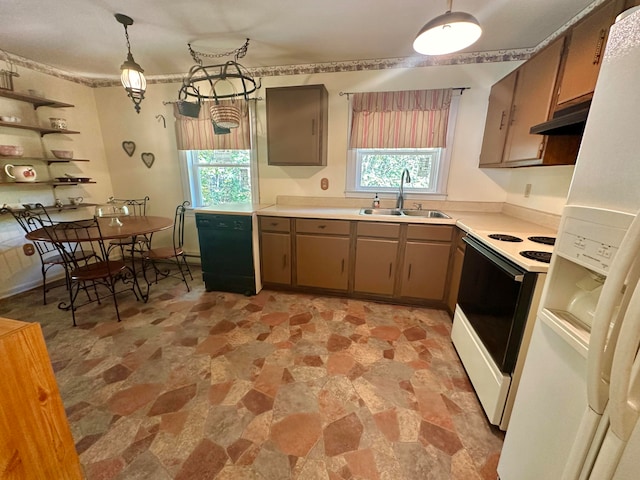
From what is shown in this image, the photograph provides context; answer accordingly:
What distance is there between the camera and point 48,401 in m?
0.70

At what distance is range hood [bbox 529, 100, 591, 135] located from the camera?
3.66 feet

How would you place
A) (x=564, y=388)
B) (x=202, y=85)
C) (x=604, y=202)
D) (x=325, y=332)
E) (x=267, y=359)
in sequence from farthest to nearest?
(x=202, y=85), (x=325, y=332), (x=267, y=359), (x=564, y=388), (x=604, y=202)

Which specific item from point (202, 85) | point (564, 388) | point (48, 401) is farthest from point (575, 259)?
point (202, 85)

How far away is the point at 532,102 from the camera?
186 cm

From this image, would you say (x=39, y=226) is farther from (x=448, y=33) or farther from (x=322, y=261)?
(x=448, y=33)

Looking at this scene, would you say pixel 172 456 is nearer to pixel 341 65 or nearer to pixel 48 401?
pixel 48 401

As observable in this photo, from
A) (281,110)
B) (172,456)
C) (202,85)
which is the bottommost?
(172,456)

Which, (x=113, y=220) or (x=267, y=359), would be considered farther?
(x=113, y=220)

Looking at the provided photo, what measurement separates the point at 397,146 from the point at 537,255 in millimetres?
1841

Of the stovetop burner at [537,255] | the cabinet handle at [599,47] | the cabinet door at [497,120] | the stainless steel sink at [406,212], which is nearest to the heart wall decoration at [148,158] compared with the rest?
the stainless steel sink at [406,212]

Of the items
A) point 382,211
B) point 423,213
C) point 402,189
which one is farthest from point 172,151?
point 423,213

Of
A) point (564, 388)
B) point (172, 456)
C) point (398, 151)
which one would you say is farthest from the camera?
point (398, 151)

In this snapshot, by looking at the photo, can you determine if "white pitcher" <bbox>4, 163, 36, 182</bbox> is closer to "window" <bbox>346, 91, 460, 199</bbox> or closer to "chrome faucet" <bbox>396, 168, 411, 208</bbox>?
"window" <bbox>346, 91, 460, 199</bbox>

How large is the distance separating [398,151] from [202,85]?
248 cm
